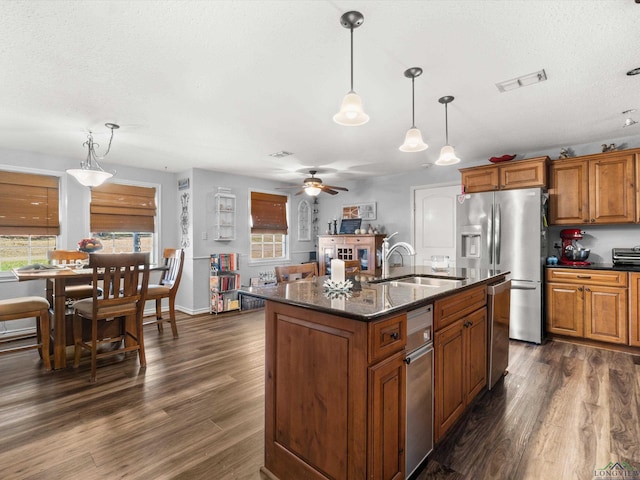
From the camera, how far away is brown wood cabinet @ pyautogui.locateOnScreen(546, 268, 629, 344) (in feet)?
11.6

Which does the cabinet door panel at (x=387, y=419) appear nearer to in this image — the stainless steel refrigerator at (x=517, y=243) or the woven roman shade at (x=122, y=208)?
the stainless steel refrigerator at (x=517, y=243)

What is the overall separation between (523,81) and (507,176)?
1994mm

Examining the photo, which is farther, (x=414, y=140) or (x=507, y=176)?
(x=507, y=176)

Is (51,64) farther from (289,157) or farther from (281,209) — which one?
(281,209)

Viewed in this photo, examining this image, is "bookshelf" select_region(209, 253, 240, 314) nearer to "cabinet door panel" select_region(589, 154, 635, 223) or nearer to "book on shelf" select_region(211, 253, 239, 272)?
"book on shelf" select_region(211, 253, 239, 272)

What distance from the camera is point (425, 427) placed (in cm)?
172

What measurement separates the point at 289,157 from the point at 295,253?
8.95 ft

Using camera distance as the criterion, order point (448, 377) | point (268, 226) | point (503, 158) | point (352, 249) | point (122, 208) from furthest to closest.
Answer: point (268, 226)
point (352, 249)
point (122, 208)
point (503, 158)
point (448, 377)

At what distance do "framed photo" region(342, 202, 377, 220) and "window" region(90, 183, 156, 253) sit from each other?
356 centimetres

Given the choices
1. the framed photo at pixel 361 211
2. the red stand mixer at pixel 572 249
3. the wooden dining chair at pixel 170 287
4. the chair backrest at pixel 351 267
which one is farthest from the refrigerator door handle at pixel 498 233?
the wooden dining chair at pixel 170 287

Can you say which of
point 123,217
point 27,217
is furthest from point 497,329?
point 27,217

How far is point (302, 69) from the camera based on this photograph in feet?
7.35

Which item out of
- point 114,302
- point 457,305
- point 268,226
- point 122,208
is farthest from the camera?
point 268,226

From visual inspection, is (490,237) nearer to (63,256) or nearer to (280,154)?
(280,154)
